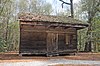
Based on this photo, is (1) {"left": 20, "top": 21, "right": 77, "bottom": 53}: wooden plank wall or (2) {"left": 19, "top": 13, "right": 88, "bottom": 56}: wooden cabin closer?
(2) {"left": 19, "top": 13, "right": 88, "bottom": 56}: wooden cabin

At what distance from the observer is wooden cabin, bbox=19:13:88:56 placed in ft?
69.5

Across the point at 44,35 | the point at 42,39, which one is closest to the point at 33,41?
the point at 42,39

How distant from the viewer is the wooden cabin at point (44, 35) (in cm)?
2119

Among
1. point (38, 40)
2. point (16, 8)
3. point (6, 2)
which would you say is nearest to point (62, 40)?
point (38, 40)

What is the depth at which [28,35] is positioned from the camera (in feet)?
70.4

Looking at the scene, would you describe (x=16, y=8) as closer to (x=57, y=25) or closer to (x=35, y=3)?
(x=35, y=3)

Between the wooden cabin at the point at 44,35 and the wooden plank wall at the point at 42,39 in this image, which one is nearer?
the wooden cabin at the point at 44,35

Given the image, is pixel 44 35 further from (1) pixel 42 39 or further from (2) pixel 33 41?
(2) pixel 33 41

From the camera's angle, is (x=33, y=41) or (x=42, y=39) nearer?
(x=33, y=41)

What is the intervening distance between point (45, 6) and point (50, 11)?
1.78 metres

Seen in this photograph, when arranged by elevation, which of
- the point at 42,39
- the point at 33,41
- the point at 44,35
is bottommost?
the point at 33,41

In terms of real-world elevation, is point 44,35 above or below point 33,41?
above

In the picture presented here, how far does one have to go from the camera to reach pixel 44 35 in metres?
22.0

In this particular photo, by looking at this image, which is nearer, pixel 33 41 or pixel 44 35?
pixel 33 41
